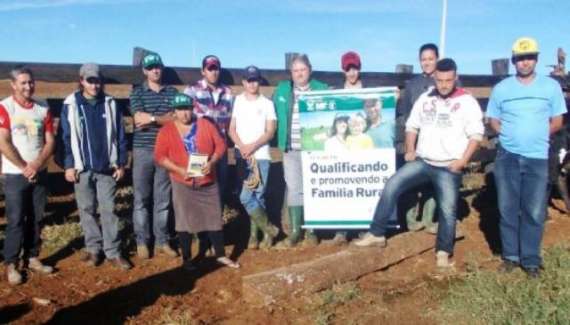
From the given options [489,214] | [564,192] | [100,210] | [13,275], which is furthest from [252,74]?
[564,192]

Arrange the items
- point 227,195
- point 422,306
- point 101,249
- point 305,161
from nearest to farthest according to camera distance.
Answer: point 422,306 → point 101,249 → point 305,161 → point 227,195

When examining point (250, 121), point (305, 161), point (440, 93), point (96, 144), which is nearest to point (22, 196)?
point (96, 144)

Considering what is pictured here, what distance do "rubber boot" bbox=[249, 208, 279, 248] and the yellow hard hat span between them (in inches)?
130

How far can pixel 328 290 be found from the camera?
18.8 ft

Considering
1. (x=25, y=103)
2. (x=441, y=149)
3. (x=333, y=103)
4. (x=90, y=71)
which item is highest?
(x=90, y=71)

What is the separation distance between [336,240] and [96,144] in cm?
300

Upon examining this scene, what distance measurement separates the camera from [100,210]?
650cm

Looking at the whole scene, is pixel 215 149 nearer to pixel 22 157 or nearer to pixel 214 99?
pixel 214 99

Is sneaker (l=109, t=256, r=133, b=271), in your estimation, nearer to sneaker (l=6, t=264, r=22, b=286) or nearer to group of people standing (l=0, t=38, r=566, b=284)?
group of people standing (l=0, t=38, r=566, b=284)

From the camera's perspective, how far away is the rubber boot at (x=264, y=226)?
23.5 feet

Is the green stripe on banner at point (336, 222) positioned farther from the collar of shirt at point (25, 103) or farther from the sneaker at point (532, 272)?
the collar of shirt at point (25, 103)

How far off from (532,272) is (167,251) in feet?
12.8

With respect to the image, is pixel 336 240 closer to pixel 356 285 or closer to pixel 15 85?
pixel 356 285

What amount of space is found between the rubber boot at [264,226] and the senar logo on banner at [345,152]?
0.45m
